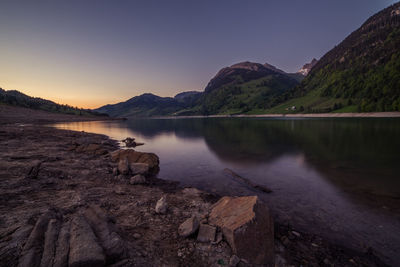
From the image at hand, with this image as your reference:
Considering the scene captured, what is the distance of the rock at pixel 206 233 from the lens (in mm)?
6000

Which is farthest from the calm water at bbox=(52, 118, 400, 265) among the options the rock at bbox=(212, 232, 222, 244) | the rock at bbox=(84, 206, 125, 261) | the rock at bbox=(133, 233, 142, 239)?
the rock at bbox=(84, 206, 125, 261)

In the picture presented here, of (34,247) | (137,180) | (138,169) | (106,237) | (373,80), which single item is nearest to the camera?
(34,247)

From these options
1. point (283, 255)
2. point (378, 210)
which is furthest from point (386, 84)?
point (283, 255)

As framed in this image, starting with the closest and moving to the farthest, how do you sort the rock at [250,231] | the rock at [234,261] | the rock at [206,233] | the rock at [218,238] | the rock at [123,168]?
the rock at [234,261]
the rock at [250,231]
the rock at [218,238]
the rock at [206,233]
the rock at [123,168]

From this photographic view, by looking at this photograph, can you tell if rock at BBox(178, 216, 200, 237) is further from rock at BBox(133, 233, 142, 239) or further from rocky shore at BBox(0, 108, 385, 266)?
rock at BBox(133, 233, 142, 239)

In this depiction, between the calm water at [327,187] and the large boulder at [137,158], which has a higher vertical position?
the large boulder at [137,158]

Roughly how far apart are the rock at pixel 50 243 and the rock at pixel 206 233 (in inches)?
163

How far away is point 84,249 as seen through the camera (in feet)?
12.7

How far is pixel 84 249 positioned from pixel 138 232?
2.70 metres

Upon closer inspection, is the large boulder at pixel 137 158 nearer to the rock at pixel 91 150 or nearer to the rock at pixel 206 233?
the rock at pixel 91 150

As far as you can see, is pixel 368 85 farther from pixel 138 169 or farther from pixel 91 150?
pixel 91 150

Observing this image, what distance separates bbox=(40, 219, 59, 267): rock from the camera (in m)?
3.66

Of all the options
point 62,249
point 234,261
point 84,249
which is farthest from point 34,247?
point 234,261

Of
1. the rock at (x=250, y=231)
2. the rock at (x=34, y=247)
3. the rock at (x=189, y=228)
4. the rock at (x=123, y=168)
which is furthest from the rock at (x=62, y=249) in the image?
the rock at (x=123, y=168)
